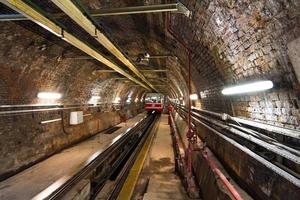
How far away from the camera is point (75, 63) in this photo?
29.7 feet

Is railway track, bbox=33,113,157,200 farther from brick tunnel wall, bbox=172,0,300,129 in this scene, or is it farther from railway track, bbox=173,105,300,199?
brick tunnel wall, bbox=172,0,300,129

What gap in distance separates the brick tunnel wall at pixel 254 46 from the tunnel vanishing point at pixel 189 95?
0.06 feet

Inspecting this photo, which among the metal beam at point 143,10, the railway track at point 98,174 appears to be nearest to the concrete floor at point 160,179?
the railway track at point 98,174

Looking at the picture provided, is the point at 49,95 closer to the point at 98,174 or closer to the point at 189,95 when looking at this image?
the point at 98,174

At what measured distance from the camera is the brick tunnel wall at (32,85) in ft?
19.5

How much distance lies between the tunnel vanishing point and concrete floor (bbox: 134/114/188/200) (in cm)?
5

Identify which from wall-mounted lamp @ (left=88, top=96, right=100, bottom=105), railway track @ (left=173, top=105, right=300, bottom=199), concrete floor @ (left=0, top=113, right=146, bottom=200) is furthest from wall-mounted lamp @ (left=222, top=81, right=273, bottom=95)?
wall-mounted lamp @ (left=88, top=96, right=100, bottom=105)

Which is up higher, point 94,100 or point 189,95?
point 94,100

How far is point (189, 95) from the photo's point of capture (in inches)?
263

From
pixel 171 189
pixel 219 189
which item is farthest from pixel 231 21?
pixel 171 189

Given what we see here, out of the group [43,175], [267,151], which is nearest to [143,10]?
[267,151]

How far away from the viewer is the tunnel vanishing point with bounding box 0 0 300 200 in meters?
2.95

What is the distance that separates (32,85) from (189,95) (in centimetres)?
493

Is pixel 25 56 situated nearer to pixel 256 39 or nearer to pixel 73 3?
pixel 73 3
